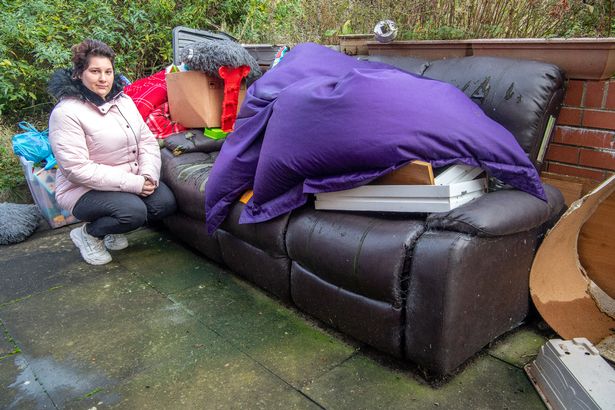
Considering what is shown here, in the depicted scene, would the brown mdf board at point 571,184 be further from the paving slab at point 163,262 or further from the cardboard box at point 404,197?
the paving slab at point 163,262

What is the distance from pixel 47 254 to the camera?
3.20 meters

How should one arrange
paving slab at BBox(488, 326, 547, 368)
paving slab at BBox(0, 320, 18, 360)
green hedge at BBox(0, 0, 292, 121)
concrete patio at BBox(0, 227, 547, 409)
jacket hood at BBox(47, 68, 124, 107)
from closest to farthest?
concrete patio at BBox(0, 227, 547, 409), paving slab at BBox(488, 326, 547, 368), paving slab at BBox(0, 320, 18, 360), jacket hood at BBox(47, 68, 124, 107), green hedge at BBox(0, 0, 292, 121)

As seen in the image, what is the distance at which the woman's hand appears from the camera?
303 cm

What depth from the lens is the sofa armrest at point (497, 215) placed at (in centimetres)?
167

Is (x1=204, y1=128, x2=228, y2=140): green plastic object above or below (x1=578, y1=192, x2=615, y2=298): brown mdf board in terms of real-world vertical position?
above

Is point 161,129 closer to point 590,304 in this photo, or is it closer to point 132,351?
point 132,351

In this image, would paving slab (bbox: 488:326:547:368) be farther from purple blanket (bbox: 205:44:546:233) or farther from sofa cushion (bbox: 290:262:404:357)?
purple blanket (bbox: 205:44:546:233)

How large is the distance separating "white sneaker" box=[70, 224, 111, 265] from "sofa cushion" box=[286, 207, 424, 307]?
4.83 feet

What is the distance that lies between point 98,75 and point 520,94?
2303 millimetres

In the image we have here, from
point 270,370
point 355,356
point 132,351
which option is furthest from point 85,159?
point 355,356

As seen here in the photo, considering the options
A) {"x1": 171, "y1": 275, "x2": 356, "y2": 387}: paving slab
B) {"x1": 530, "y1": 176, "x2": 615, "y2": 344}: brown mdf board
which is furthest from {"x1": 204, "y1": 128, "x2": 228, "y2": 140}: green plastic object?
{"x1": 530, "y1": 176, "x2": 615, "y2": 344}: brown mdf board

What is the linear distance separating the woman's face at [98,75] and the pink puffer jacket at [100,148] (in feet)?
0.28

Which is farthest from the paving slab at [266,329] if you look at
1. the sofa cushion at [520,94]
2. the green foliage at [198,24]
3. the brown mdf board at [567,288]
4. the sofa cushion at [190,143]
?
the green foliage at [198,24]

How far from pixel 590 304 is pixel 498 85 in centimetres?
103
